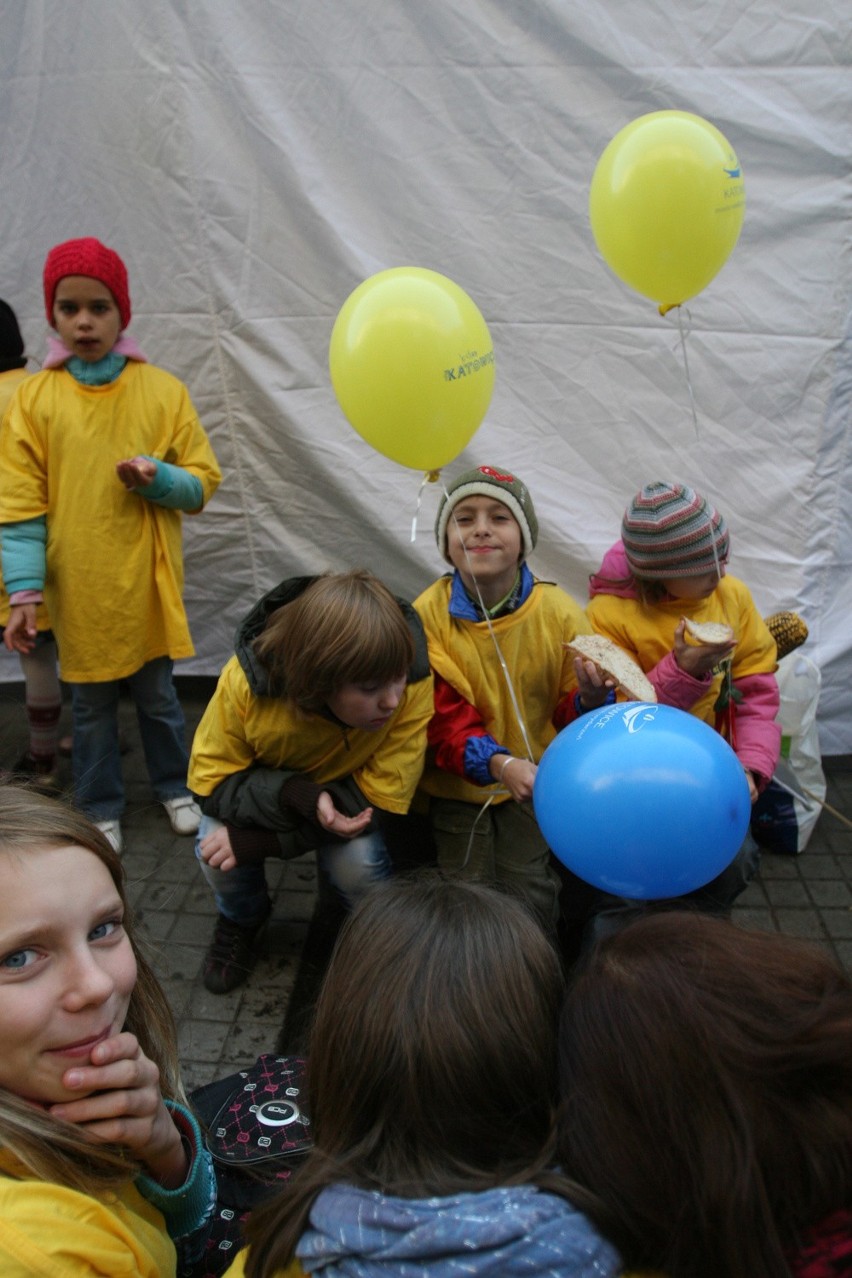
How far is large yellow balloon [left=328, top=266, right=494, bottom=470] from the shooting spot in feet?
6.85

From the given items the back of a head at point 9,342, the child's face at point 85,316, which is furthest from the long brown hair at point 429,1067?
the back of a head at point 9,342

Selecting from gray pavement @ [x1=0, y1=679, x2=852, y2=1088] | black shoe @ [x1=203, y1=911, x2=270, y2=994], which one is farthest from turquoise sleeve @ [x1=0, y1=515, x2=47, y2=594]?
Result: black shoe @ [x1=203, y1=911, x2=270, y2=994]

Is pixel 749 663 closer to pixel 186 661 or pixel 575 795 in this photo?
pixel 575 795

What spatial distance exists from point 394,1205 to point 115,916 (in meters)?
0.50

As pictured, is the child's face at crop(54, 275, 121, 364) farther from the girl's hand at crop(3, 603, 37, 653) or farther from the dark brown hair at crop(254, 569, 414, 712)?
the dark brown hair at crop(254, 569, 414, 712)

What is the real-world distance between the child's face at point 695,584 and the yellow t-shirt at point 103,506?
1.57 m


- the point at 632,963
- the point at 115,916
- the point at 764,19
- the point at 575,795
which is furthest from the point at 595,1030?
the point at 764,19

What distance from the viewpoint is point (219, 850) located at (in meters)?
2.36

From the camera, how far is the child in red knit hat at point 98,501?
112 inches

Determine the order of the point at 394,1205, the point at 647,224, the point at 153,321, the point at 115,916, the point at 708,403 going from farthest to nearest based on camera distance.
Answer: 1. the point at 153,321
2. the point at 708,403
3. the point at 647,224
4. the point at 115,916
5. the point at 394,1205

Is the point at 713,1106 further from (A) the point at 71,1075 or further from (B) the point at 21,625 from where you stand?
(B) the point at 21,625

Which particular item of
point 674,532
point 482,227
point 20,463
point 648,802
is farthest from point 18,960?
point 482,227

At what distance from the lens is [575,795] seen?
1.76 m

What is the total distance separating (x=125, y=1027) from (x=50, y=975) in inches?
10.1
